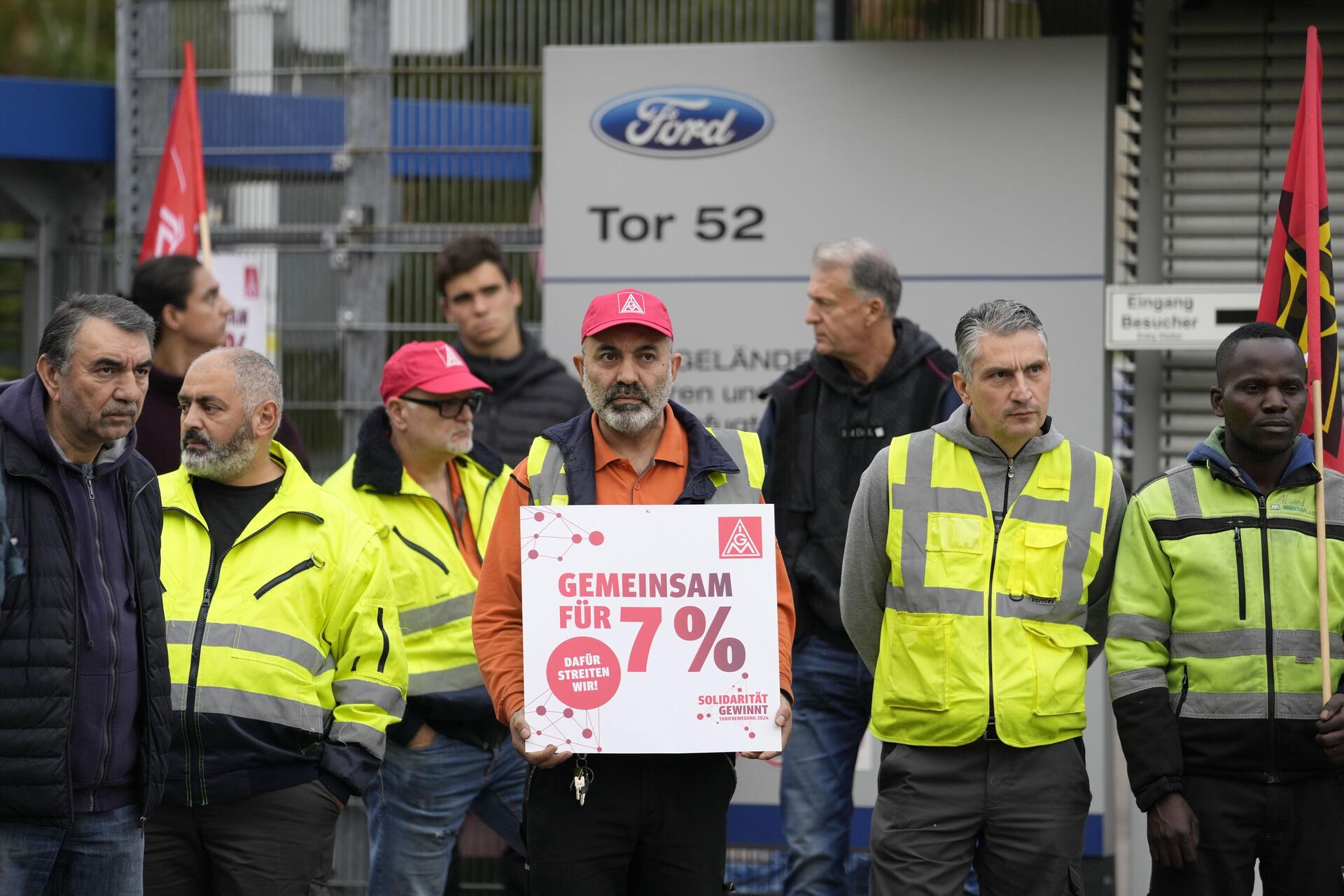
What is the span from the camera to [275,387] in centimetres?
489

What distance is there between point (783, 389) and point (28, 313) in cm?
507

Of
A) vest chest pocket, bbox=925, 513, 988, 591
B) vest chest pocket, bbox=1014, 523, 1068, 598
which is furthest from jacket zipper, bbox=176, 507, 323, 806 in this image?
vest chest pocket, bbox=1014, 523, 1068, 598

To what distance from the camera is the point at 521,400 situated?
6488 mm

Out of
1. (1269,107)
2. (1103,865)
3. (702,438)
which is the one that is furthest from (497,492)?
(1269,107)

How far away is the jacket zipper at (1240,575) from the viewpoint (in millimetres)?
4461

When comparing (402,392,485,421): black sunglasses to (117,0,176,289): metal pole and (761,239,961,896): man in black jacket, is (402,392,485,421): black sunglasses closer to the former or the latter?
(761,239,961,896): man in black jacket

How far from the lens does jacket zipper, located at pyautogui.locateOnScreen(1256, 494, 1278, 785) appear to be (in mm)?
4414

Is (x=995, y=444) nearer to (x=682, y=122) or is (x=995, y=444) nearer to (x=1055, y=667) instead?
(x=1055, y=667)

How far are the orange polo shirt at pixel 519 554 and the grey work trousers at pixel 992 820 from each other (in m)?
0.55

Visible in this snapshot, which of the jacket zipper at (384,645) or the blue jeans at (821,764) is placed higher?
the jacket zipper at (384,645)

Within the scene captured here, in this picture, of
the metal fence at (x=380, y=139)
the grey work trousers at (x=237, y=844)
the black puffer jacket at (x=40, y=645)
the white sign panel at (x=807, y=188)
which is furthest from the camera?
the metal fence at (x=380, y=139)

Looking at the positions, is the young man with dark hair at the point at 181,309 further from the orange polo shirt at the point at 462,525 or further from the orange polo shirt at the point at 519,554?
the orange polo shirt at the point at 519,554

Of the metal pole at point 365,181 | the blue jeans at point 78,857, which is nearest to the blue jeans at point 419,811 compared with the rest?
the blue jeans at point 78,857

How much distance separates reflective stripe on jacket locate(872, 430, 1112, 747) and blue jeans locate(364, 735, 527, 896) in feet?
5.24
